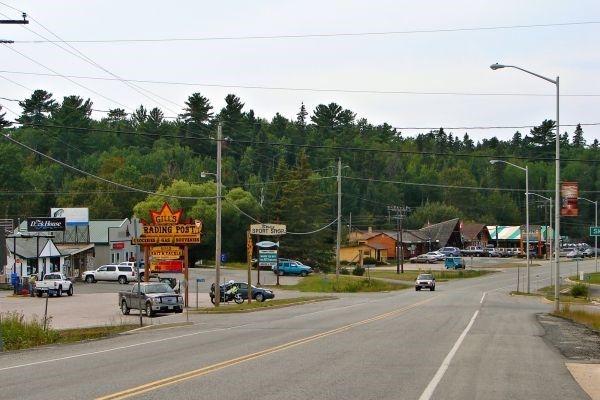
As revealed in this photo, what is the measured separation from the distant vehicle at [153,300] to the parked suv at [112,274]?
3485cm

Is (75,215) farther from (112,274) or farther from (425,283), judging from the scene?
(425,283)

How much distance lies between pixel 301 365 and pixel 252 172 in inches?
5570

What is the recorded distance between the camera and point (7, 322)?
77.4 feet

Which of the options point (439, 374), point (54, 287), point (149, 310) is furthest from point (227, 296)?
point (439, 374)

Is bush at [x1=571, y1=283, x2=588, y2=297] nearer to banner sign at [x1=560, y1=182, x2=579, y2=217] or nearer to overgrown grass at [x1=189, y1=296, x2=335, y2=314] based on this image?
overgrown grass at [x1=189, y1=296, x2=335, y2=314]

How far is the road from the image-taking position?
12.3 meters

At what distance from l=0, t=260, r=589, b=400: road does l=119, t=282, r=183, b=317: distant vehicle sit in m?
10.4

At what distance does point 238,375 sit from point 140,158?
140m

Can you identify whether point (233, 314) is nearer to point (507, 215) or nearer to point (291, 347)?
point (291, 347)

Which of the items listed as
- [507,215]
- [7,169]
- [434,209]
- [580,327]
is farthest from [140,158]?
[580,327]

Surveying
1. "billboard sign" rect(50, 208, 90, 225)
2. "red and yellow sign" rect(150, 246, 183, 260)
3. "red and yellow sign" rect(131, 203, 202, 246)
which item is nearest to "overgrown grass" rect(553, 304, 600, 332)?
"red and yellow sign" rect(131, 203, 202, 246)

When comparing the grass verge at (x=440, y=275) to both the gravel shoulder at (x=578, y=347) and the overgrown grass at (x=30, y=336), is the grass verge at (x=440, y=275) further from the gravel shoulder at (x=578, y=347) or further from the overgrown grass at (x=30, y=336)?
the overgrown grass at (x=30, y=336)

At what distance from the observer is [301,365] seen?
15.6 meters

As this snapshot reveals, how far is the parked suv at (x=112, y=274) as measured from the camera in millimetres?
74188
